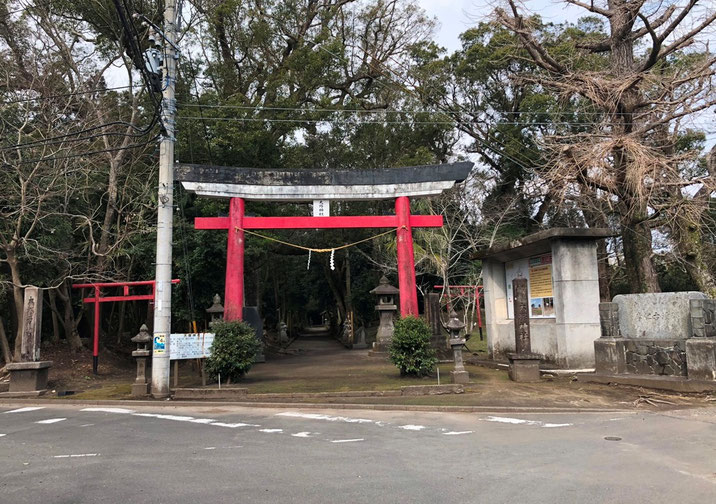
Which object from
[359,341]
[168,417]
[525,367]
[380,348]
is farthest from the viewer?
[359,341]

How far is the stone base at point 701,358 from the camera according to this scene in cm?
1097

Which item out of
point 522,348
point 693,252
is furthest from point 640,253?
point 522,348

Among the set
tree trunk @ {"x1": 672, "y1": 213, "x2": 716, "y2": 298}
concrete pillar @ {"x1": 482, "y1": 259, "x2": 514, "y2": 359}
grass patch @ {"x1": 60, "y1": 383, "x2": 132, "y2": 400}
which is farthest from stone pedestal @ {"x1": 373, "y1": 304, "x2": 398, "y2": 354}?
tree trunk @ {"x1": 672, "y1": 213, "x2": 716, "y2": 298}

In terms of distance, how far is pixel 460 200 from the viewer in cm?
2738

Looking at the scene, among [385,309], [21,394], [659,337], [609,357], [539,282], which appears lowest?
[21,394]

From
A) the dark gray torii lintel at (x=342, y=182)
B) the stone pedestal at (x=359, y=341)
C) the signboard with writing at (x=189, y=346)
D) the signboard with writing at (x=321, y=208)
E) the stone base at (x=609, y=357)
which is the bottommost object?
the stone pedestal at (x=359, y=341)

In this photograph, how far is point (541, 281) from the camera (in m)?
14.7

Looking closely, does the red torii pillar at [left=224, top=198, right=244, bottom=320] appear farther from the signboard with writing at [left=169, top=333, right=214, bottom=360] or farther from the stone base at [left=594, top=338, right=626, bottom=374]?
the stone base at [left=594, top=338, right=626, bottom=374]

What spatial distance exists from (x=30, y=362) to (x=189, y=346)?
14.6ft

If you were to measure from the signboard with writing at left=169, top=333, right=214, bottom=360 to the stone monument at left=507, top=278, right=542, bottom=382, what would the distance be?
7731 millimetres

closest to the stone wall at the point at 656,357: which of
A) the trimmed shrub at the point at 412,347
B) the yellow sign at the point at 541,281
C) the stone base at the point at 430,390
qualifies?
the yellow sign at the point at 541,281

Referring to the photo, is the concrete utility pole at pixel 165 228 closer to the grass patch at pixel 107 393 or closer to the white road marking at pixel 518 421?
the grass patch at pixel 107 393

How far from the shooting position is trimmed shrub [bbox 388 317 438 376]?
12992 mm

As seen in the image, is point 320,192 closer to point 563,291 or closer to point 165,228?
point 165,228
